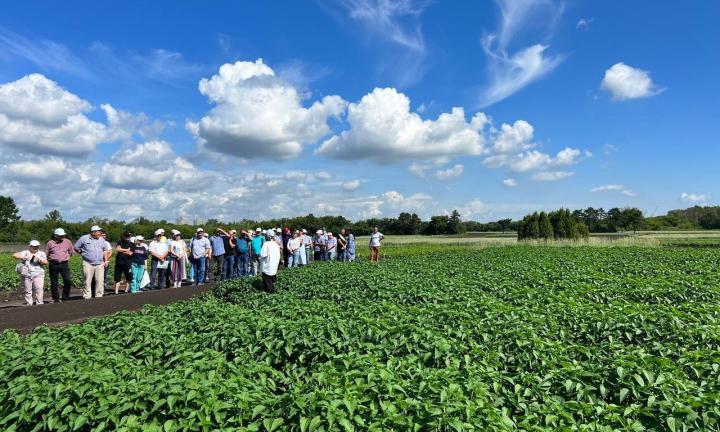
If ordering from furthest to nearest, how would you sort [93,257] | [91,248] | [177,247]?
[177,247] → [93,257] → [91,248]

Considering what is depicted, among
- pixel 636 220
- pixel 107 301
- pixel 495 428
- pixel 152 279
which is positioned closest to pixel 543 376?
pixel 495 428

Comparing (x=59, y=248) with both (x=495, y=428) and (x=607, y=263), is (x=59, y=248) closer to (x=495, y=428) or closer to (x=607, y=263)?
(x=495, y=428)

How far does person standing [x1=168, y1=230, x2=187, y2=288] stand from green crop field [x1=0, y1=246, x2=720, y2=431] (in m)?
8.34

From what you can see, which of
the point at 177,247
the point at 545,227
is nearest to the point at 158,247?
the point at 177,247

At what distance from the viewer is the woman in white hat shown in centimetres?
1197

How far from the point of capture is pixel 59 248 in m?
12.8

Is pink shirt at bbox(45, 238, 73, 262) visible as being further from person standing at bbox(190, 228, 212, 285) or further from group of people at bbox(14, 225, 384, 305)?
person standing at bbox(190, 228, 212, 285)

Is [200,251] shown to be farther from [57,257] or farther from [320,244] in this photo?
[320,244]

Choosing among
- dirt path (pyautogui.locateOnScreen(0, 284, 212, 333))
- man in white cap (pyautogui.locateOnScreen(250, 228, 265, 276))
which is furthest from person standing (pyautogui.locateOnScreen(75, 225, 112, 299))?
man in white cap (pyautogui.locateOnScreen(250, 228, 265, 276))

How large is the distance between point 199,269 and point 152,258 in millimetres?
1872

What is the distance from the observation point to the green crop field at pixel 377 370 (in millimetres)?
3293

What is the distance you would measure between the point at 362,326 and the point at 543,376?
229 cm

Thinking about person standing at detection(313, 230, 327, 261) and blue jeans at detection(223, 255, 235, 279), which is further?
person standing at detection(313, 230, 327, 261)

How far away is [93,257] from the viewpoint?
43.9ft
